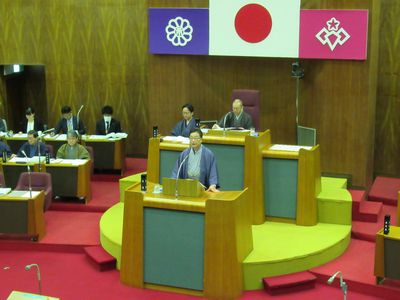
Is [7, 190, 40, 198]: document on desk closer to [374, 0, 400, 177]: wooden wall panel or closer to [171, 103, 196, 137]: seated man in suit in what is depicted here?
[171, 103, 196, 137]: seated man in suit

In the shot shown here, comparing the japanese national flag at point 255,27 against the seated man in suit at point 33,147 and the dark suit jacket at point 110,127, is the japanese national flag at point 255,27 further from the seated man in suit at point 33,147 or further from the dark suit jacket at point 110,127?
the seated man in suit at point 33,147

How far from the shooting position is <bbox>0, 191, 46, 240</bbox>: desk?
7.63 m

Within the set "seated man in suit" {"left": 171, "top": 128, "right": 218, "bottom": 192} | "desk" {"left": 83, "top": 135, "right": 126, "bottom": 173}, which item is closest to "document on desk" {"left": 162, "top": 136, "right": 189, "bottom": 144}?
"seated man in suit" {"left": 171, "top": 128, "right": 218, "bottom": 192}

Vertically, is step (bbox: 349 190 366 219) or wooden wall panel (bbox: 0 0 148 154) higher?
wooden wall panel (bbox: 0 0 148 154)

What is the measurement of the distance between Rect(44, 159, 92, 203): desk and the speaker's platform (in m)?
0.93

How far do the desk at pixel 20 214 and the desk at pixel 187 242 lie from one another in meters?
1.58

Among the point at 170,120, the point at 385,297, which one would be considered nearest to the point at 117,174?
the point at 170,120

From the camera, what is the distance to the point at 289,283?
6484 millimetres

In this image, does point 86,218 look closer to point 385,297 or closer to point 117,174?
point 117,174

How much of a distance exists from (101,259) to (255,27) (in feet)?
12.4

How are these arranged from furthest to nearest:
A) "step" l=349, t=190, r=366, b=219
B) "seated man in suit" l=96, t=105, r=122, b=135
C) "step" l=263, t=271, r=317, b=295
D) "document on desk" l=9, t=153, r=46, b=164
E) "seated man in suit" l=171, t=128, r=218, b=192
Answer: "seated man in suit" l=96, t=105, r=122, b=135
"document on desk" l=9, t=153, r=46, b=164
"step" l=349, t=190, r=366, b=219
"seated man in suit" l=171, t=128, r=218, b=192
"step" l=263, t=271, r=317, b=295

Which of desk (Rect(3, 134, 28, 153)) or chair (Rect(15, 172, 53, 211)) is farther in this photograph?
desk (Rect(3, 134, 28, 153))

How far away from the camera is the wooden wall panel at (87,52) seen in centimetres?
1129

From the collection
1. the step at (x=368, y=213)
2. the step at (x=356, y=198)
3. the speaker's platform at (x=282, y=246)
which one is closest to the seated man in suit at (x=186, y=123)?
the speaker's platform at (x=282, y=246)
